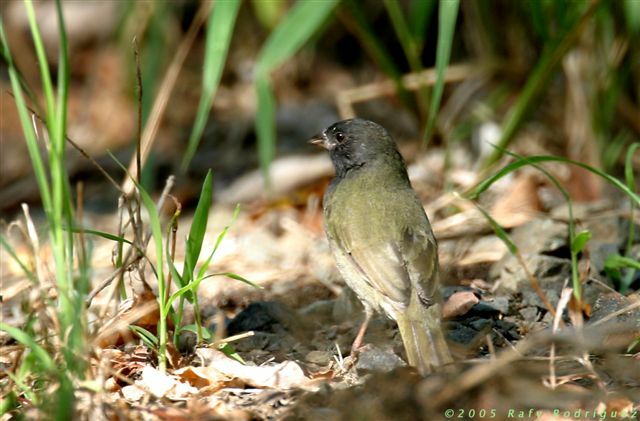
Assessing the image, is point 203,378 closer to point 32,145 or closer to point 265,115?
point 32,145

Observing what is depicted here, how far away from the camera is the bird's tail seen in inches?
122

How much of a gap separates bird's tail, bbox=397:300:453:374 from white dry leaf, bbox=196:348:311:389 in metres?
0.36

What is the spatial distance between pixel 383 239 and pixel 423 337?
0.60 metres

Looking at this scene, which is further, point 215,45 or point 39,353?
point 215,45

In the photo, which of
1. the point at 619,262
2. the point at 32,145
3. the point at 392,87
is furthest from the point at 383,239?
the point at 392,87

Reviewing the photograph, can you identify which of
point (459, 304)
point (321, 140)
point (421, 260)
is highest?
point (321, 140)

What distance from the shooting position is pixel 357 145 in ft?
14.3

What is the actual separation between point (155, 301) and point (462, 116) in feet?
11.9

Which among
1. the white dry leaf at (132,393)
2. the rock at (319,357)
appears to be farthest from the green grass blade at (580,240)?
the white dry leaf at (132,393)

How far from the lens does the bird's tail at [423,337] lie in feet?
10.1

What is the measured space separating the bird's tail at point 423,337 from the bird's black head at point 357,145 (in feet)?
3.09

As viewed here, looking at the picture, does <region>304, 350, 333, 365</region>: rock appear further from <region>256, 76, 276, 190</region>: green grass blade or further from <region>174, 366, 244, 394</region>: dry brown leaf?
<region>256, 76, 276, 190</region>: green grass blade

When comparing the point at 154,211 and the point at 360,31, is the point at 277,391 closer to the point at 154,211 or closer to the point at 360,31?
the point at 154,211

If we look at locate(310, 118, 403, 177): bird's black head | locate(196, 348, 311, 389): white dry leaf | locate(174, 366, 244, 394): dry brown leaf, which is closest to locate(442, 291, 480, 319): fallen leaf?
locate(310, 118, 403, 177): bird's black head
